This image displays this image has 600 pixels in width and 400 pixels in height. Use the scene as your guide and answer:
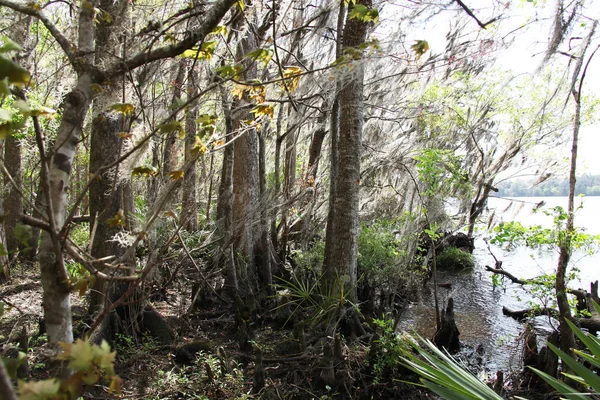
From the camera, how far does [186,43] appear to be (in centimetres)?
181

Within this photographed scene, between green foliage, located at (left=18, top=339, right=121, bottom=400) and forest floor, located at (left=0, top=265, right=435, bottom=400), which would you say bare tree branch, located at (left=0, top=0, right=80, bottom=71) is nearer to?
green foliage, located at (left=18, top=339, right=121, bottom=400)

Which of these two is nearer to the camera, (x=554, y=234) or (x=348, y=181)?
(x=554, y=234)

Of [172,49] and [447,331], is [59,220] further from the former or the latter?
[447,331]

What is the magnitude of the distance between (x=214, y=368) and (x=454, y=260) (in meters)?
10.0

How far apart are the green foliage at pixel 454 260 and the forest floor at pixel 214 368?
27.5 ft

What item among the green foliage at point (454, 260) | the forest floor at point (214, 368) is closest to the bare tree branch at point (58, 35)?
the forest floor at point (214, 368)

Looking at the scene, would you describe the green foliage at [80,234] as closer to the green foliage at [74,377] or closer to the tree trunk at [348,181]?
the tree trunk at [348,181]

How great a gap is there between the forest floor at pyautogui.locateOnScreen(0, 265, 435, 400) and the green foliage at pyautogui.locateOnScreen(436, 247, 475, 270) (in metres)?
8.38

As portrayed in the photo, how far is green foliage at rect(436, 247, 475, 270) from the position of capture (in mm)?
12469

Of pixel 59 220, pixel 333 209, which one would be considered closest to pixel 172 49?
pixel 59 220

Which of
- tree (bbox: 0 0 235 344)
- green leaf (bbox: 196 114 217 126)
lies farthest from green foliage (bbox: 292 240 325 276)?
tree (bbox: 0 0 235 344)

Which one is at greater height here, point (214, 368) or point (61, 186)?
point (61, 186)

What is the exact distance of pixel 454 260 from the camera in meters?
12.6

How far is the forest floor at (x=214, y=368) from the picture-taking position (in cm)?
383
